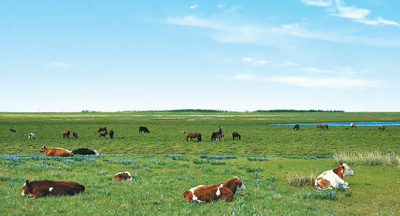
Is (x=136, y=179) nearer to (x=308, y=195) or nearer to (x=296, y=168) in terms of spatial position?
(x=308, y=195)

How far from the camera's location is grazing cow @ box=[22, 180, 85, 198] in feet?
32.0

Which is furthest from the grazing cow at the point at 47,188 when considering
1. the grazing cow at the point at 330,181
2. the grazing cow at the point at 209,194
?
the grazing cow at the point at 330,181

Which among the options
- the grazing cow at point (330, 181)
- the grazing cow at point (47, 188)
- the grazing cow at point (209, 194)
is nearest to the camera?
the grazing cow at point (209, 194)

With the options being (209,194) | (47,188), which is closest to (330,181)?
(209,194)

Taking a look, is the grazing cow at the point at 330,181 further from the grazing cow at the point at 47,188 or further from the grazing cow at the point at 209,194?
the grazing cow at the point at 47,188

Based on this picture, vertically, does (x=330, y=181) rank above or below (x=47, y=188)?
below

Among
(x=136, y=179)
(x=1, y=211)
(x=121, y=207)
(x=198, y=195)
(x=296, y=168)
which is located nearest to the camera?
(x=1, y=211)

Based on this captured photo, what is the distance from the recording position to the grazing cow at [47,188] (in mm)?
9758

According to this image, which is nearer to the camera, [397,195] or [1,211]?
[1,211]

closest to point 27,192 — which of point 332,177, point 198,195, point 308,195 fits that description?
point 198,195

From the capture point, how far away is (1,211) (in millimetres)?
8320

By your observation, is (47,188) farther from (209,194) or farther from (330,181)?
(330,181)

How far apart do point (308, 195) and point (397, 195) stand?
3603mm

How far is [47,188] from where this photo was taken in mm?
9906
